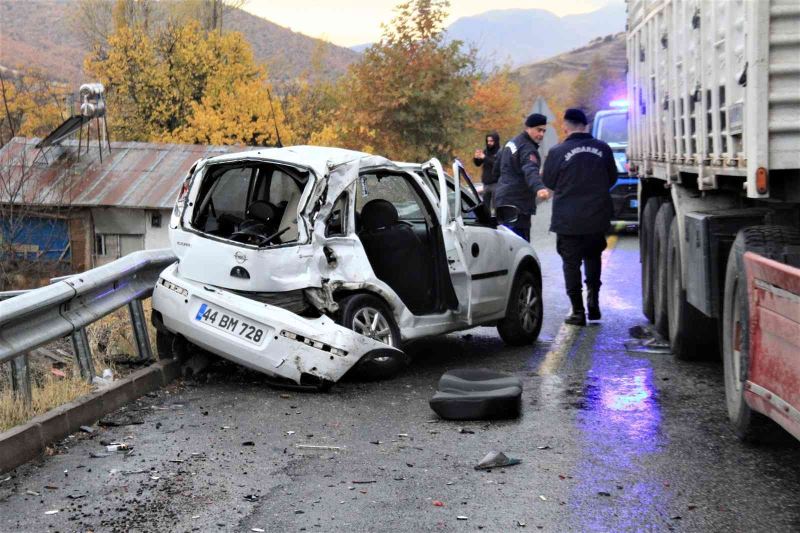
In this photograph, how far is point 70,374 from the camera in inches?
293

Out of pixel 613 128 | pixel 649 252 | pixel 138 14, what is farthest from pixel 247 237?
pixel 138 14

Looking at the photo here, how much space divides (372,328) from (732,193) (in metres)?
2.58

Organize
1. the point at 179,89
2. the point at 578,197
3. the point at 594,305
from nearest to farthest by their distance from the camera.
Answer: the point at 578,197 < the point at 594,305 < the point at 179,89

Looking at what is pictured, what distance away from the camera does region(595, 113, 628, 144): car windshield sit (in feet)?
71.4

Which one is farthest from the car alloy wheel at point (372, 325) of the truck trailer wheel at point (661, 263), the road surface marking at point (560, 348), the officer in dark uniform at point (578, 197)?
the officer in dark uniform at point (578, 197)

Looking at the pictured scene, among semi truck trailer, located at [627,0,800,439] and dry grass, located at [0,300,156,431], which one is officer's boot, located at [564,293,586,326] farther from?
dry grass, located at [0,300,156,431]

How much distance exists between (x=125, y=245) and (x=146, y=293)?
39.7 metres

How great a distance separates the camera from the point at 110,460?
565 centimetres

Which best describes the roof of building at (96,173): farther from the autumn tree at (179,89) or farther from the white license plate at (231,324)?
the white license plate at (231,324)

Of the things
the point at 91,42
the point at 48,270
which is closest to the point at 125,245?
the point at 48,270

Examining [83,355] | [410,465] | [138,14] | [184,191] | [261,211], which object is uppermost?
[138,14]

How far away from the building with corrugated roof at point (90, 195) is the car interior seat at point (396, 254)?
34096 mm

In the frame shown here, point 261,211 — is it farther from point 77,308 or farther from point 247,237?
point 77,308

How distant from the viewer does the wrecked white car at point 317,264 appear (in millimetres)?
Answer: 7086
